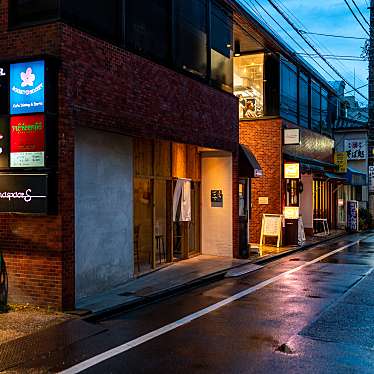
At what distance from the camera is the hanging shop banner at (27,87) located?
845 cm

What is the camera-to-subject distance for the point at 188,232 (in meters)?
15.1

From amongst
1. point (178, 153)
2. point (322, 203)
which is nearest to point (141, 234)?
point (178, 153)

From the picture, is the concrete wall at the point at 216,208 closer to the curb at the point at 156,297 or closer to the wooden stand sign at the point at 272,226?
the curb at the point at 156,297

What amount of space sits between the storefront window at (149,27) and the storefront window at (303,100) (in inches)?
521

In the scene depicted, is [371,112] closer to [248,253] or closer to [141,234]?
[248,253]

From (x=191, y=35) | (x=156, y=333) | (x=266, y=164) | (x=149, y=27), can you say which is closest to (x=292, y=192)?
(x=266, y=164)

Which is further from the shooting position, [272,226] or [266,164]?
[266,164]

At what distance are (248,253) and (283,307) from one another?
6.94 meters

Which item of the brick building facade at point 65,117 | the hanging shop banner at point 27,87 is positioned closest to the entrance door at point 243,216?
the brick building facade at point 65,117

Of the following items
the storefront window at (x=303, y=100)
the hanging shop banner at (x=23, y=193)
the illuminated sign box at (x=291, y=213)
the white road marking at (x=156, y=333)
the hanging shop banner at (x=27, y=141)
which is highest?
→ the storefront window at (x=303, y=100)

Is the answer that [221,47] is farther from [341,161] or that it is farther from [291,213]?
[341,161]

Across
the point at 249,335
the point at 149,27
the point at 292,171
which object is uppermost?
the point at 149,27

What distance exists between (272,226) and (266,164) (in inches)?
111

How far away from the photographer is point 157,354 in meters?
6.36
